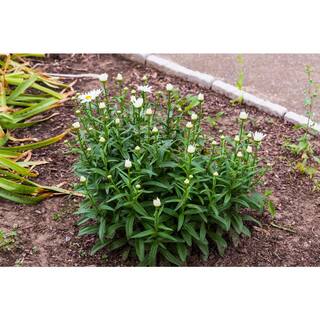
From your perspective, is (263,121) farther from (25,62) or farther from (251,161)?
(25,62)

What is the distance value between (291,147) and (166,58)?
75.0 inches

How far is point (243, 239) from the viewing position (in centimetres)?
393

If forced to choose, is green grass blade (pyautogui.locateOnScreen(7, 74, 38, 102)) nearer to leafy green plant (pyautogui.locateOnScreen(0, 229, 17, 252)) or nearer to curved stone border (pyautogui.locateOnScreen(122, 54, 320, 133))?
curved stone border (pyautogui.locateOnScreen(122, 54, 320, 133))

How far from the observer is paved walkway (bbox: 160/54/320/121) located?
547 cm

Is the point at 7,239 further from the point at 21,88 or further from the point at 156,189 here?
the point at 21,88

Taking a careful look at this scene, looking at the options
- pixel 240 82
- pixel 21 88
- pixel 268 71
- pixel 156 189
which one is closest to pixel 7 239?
pixel 156 189

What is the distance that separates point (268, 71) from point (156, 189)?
2672 millimetres

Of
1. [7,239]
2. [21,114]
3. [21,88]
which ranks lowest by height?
[7,239]

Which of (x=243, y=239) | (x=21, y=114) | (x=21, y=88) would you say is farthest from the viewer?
(x=21, y=88)

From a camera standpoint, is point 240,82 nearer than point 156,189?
No

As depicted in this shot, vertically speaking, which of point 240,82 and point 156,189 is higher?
point 240,82

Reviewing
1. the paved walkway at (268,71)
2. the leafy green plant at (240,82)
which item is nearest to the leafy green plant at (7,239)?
the leafy green plant at (240,82)

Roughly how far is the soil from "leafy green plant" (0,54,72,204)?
80 millimetres

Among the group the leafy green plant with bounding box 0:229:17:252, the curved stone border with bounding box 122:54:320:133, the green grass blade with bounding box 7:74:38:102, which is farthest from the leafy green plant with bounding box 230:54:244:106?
the leafy green plant with bounding box 0:229:17:252
